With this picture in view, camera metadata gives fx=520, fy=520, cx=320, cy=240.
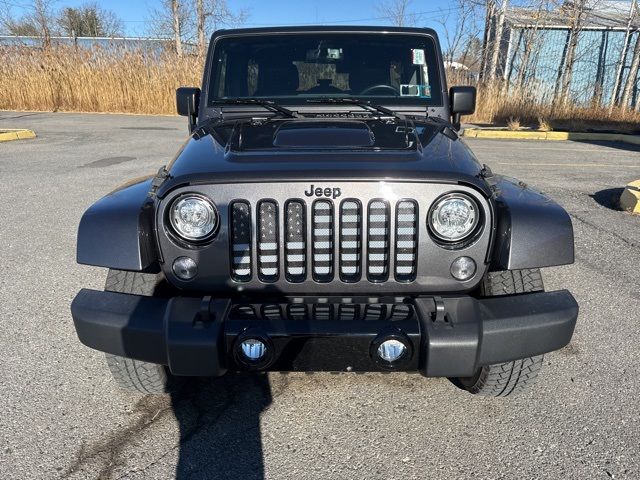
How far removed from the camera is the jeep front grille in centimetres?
214

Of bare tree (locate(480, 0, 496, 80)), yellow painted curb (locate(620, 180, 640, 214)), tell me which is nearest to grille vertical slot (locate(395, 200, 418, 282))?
yellow painted curb (locate(620, 180, 640, 214))

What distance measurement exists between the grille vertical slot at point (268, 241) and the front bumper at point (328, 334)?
0.21 metres

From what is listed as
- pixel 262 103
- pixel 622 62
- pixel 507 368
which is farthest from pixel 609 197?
pixel 622 62

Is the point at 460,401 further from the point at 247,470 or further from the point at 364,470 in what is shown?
the point at 247,470

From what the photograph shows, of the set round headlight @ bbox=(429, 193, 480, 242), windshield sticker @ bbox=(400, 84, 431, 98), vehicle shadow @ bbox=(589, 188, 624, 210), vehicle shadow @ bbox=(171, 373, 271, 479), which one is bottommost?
vehicle shadow @ bbox=(171, 373, 271, 479)

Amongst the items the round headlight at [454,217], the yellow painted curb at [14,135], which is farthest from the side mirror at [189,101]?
the yellow painted curb at [14,135]

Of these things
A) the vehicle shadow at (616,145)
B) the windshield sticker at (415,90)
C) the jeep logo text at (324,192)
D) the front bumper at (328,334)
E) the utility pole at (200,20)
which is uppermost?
the utility pole at (200,20)

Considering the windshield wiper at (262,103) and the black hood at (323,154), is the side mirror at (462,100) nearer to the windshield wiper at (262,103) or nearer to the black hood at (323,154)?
the black hood at (323,154)

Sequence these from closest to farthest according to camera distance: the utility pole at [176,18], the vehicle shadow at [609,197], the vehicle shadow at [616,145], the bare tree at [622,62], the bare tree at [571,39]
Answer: the vehicle shadow at [609,197], the vehicle shadow at [616,145], the bare tree at [571,39], the bare tree at [622,62], the utility pole at [176,18]

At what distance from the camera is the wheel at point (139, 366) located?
92.3 inches

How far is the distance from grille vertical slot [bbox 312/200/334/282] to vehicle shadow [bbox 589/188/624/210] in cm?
542

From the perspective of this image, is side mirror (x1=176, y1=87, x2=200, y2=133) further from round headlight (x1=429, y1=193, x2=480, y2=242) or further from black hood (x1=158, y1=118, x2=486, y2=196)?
round headlight (x1=429, y1=193, x2=480, y2=242)

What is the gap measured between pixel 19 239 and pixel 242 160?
3739 millimetres

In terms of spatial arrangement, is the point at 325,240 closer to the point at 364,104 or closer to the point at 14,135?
the point at 364,104
